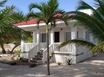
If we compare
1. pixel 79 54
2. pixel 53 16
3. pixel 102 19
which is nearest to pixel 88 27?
pixel 102 19

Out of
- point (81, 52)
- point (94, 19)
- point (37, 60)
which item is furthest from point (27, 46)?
point (94, 19)

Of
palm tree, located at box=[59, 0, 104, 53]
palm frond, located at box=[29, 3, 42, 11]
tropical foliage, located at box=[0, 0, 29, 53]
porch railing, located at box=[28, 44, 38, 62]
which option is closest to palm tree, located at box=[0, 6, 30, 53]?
tropical foliage, located at box=[0, 0, 29, 53]

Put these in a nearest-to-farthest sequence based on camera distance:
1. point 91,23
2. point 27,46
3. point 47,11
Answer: point 91,23, point 47,11, point 27,46

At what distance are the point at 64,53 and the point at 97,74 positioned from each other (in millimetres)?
5260

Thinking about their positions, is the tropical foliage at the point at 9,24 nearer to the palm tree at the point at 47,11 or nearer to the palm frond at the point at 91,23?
the palm tree at the point at 47,11

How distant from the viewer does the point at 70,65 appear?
15766 mm

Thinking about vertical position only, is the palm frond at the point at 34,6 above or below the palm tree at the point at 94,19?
above

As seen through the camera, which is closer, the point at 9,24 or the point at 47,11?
the point at 47,11

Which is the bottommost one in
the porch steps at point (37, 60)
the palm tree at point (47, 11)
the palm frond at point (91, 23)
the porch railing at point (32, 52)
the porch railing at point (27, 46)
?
the porch steps at point (37, 60)

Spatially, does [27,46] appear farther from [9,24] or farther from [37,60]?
[9,24]

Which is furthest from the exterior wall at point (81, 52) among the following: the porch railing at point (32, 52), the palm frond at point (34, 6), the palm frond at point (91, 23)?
the palm frond at point (91, 23)

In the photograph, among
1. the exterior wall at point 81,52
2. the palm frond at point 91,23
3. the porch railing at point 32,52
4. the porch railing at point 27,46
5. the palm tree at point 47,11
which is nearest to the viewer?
the palm frond at point 91,23

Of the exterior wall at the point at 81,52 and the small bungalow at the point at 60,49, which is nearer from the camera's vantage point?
the small bungalow at the point at 60,49

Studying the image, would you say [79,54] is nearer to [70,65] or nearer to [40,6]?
[70,65]
